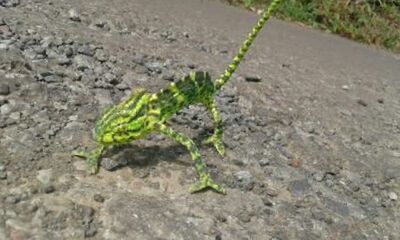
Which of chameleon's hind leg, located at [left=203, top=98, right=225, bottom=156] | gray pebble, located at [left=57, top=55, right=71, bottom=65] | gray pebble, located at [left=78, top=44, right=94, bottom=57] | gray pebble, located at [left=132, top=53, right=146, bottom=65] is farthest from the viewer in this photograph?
gray pebble, located at [left=132, top=53, right=146, bottom=65]

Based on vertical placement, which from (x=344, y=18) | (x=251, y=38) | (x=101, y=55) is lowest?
(x=344, y=18)

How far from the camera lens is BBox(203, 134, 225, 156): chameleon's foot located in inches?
201

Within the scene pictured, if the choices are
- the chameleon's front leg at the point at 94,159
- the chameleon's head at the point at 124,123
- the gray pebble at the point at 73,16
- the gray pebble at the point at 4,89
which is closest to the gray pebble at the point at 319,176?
the chameleon's head at the point at 124,123

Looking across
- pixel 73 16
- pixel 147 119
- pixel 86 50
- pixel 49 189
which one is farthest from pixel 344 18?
pixel 49 189

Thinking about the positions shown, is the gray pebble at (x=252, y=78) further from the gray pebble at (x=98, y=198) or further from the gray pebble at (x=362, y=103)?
the gray pebble at (x=98, y=198)

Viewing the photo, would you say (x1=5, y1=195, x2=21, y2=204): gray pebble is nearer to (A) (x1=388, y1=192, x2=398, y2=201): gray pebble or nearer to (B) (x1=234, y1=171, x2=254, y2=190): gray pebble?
(B) (x1=234, y1=171, x2=254, y2=190): gray pebble

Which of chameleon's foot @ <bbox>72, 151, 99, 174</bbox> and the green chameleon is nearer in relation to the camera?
the green chameleon

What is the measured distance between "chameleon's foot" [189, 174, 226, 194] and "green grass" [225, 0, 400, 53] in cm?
682

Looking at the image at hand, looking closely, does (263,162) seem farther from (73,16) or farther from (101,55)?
(73,16)

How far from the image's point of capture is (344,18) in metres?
11.6

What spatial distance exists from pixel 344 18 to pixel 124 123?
8.36m

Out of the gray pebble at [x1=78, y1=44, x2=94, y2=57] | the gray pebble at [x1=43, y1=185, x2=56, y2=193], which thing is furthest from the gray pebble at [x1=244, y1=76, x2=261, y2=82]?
the gray pebble at [x1=43, y1=185, x2=56, y2=193]

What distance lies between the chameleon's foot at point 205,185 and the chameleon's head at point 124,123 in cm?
55

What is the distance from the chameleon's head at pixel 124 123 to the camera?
4.15 m
